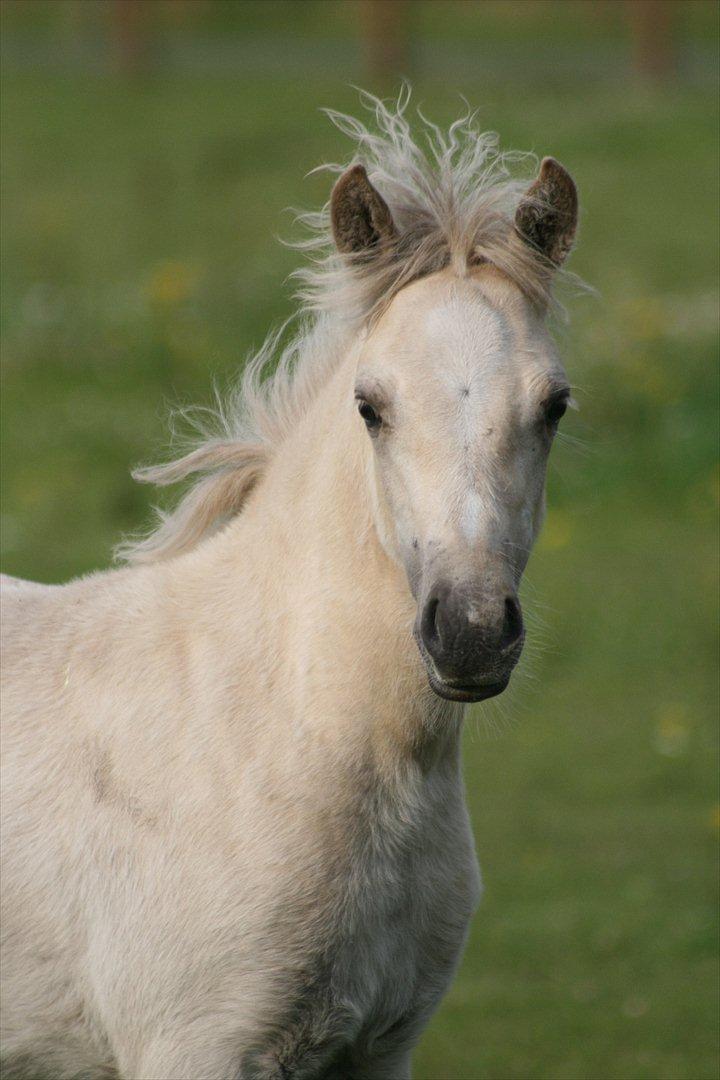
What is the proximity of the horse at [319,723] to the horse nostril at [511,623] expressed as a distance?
10 cm

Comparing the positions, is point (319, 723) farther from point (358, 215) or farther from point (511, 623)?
point (358, 215)

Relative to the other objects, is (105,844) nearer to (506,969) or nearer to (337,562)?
(337,562)

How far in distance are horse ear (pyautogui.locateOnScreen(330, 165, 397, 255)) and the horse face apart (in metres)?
0.15

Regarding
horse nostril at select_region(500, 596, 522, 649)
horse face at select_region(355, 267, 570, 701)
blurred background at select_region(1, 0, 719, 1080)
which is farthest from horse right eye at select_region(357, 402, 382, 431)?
blurred background at select_region(1, 0, 719, 1080)

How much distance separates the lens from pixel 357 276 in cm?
325

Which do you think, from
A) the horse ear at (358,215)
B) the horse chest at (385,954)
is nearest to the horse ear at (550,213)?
the horse ear at (358,215)

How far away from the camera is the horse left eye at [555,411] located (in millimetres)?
3074

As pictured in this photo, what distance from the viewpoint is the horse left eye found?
3.07m

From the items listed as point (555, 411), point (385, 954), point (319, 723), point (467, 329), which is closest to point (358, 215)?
→ point (467, 329)

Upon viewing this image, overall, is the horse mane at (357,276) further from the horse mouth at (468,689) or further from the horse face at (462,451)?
the horse mouth at (468,689)

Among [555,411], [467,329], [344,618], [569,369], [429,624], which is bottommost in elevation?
[569,369]

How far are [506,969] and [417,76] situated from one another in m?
14.8

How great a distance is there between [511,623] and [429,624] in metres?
0.16

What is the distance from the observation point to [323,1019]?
124 inches
